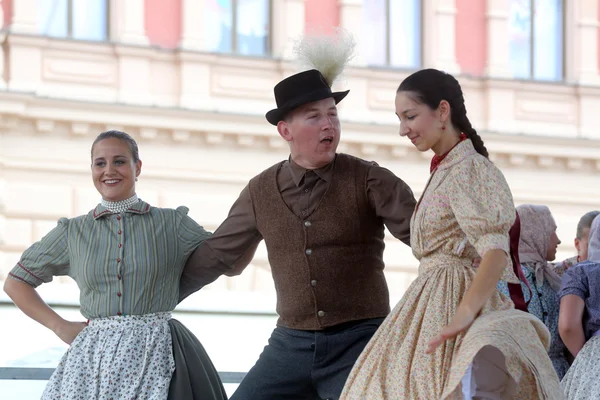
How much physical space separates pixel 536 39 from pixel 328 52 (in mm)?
11082

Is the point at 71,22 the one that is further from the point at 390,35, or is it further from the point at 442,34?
the point at 442,34

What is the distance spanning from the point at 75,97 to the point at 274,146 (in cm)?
227

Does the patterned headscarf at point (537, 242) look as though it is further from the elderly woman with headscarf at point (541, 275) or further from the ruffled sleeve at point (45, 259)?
the ruffled sleeve at point (45, 259)

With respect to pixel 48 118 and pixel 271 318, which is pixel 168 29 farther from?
pixel 271 318

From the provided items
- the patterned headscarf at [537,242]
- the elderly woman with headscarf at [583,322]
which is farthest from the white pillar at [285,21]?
the elderly woman with headscarf at [583,322]

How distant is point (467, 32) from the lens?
13.9 meters

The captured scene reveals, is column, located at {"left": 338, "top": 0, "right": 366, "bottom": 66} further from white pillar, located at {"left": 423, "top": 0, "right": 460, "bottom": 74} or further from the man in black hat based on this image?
the man in black hat

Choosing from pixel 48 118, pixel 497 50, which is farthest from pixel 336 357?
pixel 497 50

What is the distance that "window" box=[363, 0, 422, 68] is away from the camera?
44.9ft

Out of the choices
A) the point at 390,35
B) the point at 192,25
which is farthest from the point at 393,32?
the point at 192,25

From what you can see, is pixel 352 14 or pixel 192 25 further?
pixel 352 14

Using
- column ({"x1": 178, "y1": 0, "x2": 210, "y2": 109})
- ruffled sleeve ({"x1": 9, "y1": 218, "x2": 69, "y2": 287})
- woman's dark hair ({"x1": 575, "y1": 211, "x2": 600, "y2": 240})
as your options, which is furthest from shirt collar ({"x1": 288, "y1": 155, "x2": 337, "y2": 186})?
column ({"x1": 178, "y1": 0, "x2": 210, "y2": 109})

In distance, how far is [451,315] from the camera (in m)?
3.11

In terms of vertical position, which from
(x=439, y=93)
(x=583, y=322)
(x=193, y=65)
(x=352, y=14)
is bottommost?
(x=583, y=322)
